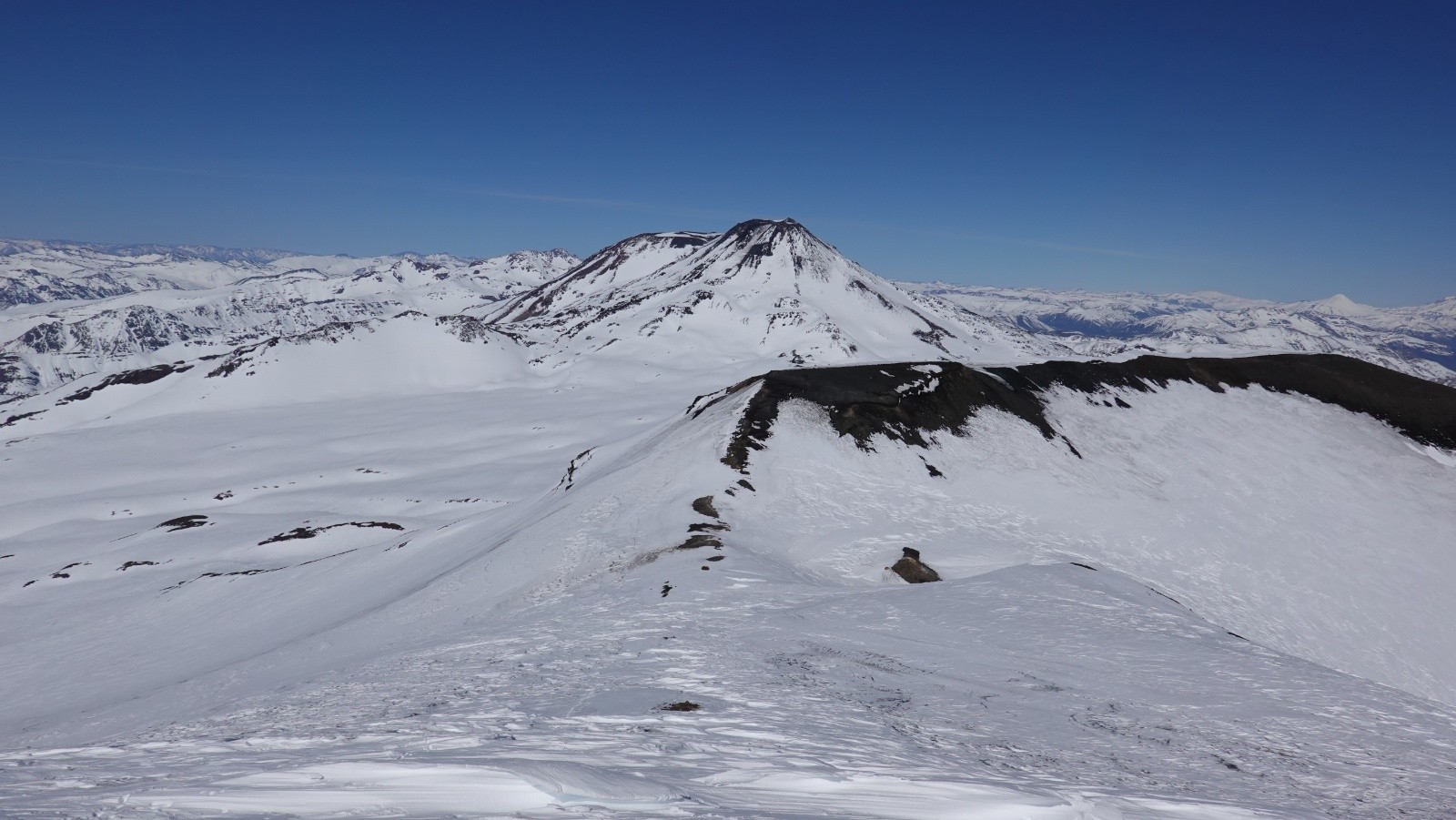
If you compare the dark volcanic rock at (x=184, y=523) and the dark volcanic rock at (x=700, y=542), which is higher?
the dark volcanic rock at (x=700, y=542)

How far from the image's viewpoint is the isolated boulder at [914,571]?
1022 inches

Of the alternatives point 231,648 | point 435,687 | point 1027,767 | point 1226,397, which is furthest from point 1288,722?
point 1226,397

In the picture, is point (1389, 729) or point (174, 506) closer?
point (1389, 729)

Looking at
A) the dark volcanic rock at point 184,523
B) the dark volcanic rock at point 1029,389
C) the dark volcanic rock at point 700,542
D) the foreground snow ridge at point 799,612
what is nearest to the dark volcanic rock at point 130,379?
the foreground snow ridge at point 799,612

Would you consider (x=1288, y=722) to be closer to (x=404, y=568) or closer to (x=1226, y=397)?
(x=404, y=568)

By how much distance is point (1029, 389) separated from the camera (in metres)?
54.3

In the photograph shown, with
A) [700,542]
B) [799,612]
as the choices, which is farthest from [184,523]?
[799,612]

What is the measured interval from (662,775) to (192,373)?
171646 mm

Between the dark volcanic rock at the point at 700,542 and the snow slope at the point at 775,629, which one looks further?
the dark volcanic rock at the point at 700,542

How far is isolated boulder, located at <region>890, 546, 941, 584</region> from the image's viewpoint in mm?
25953

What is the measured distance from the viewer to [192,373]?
137 metres

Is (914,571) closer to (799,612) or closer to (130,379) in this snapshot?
(799,612)

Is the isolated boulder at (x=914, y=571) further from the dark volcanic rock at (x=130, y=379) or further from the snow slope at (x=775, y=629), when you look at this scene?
the dark volcanic rock at (x=130, y=379)

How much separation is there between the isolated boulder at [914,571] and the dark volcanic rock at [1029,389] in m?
11.4
